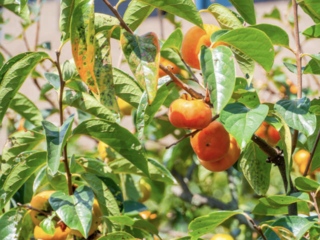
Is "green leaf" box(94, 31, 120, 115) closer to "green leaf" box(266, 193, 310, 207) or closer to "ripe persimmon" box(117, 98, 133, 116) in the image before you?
"green leaf" box(266, 193, 310, 207)

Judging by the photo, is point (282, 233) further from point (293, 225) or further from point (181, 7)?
point (181, 7)

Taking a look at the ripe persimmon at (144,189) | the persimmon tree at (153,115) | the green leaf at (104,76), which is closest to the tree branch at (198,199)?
the ripe persimmon at (144,189)

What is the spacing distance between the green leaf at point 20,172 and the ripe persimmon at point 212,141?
384 mm

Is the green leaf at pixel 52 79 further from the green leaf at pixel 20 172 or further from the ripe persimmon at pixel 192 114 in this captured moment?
the ripe persimmon at pixel 192 114

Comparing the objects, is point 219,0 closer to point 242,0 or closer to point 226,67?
point 242,0

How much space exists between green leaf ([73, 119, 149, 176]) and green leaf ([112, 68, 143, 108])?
0.43ft

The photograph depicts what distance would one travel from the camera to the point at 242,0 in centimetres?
82

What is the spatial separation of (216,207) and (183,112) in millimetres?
989

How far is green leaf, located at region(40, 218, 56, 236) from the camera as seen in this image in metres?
0.93

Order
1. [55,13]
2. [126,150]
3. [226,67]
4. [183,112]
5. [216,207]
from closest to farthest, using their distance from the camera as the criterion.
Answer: [226,67]
[183,112]
[126,150]
[216,207]
[55,13]

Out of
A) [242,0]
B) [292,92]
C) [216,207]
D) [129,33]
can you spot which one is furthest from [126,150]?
[292,92]

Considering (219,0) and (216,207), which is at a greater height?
(219,0)

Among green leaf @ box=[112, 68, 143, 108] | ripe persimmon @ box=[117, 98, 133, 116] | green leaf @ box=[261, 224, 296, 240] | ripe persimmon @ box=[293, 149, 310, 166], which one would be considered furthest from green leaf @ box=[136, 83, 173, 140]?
ripe persimmon @ box=[117, 98, 133, 116]

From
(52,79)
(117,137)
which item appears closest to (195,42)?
(117,137)
